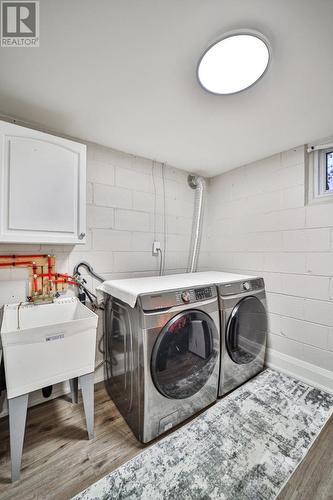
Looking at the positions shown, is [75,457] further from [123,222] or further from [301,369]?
[301,369]

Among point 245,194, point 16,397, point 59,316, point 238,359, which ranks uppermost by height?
point 245,194

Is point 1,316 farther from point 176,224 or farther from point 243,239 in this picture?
point 243,239

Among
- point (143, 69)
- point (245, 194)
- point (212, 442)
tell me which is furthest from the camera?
point (245, 194)

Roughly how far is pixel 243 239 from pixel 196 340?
4.44ft

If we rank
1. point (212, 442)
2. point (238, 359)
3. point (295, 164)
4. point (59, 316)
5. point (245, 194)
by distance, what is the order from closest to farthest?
point (212, 442), point (59, 316), point (238, 359), point (295, 164), point (245, 194)

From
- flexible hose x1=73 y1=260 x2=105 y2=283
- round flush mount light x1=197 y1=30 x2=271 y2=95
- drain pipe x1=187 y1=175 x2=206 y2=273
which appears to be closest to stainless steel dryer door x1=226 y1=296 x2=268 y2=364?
drain pipe x1=187 y1=175 x2=206 y2=273

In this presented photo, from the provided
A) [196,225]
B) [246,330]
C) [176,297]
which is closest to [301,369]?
[246,330]

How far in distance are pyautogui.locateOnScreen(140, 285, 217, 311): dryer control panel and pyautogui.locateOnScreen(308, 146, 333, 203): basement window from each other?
1279mm

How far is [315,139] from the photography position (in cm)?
181

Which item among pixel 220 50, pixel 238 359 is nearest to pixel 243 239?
pixel 238 359

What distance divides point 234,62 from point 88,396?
2110 millimetres

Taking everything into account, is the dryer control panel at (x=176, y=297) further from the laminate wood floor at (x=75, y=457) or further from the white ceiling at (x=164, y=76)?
the white ceiling at (x=164, y=76)

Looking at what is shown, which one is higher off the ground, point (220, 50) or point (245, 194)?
point (220, 50)

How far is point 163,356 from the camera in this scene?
4.32 feet
